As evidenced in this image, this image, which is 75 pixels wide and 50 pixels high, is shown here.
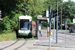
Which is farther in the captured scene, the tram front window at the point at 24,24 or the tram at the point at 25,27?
the tram front window at the point at 24,24

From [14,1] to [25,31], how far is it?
684cm

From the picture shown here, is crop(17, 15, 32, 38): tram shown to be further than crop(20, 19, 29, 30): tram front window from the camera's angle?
No

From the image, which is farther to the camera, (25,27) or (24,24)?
(24,24)

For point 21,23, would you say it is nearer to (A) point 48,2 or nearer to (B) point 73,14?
(B) point 73,14

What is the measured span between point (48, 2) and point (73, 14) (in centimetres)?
2537

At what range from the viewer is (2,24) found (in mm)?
28203

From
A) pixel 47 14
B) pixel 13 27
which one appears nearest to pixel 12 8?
pixel 13 27

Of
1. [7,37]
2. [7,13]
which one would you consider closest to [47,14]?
[7,37]

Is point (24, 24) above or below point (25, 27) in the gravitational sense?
above

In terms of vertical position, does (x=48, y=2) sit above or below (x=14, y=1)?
above

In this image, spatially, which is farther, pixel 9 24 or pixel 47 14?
pixel 9 24

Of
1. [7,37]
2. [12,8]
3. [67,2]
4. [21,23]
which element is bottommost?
[7,37]

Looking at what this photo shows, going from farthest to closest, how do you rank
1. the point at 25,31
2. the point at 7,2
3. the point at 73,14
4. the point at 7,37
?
1. the point at 73,14
2. the point at 7,2
3. the point at 25,31
4. the point at 7,37

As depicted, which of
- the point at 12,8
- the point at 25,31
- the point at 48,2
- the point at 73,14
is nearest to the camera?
the point at 25,31
